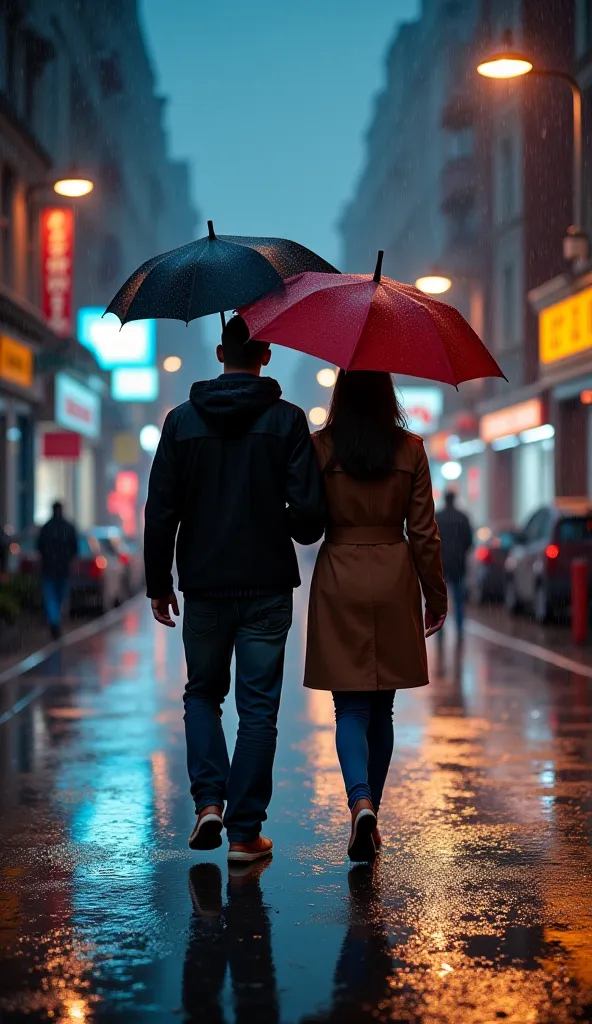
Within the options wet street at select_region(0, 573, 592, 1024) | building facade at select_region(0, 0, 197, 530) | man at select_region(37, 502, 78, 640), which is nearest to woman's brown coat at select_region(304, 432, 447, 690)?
wet street at select_region(0, 573, 592, 1024)

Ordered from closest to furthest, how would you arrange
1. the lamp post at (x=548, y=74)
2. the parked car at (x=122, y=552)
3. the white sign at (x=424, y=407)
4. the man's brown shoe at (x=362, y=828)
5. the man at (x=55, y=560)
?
1. the man's brown shoe at (x=362, y=828)
2. the lamp post at (x=548, y=74)
3. the man at (x=55, y=560)
4. the parked car at (x=122, y=552)
5. the white sign at (x=424, y=407)

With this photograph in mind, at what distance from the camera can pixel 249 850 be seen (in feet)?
20.8

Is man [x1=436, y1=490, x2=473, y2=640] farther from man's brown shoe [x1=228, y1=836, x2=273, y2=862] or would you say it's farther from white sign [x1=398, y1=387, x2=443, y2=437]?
white sign [x1=398, y1=387, x2=443, y2=437]

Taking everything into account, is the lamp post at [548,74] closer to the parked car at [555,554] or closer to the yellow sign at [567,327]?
the yellow sign at [567,327]

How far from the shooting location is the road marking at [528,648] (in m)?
15.7

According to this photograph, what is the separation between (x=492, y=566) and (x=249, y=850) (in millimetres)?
21305

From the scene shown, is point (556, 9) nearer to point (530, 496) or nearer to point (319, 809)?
point (530, 496)

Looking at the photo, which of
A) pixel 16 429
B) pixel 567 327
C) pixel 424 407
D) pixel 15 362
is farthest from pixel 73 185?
pixel 424 407

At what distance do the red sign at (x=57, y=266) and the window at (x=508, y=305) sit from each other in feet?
40.2

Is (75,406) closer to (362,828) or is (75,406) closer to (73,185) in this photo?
(73,185)

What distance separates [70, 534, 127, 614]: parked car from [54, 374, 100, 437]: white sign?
14.2 metres

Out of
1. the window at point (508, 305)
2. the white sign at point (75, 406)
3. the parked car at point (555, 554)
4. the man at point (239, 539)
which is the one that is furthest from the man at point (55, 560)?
the window at point (508, 305)

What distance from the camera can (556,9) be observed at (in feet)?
120

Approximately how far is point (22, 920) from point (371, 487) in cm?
206
